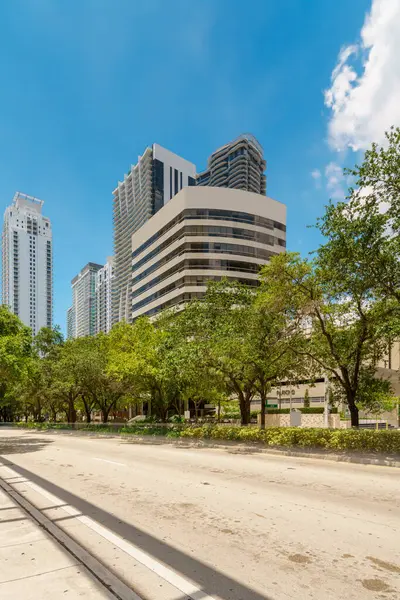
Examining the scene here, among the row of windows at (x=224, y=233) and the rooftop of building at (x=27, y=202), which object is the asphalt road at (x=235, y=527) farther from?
the rooftop of building at (x=27, y=202)

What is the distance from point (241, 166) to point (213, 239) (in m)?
113

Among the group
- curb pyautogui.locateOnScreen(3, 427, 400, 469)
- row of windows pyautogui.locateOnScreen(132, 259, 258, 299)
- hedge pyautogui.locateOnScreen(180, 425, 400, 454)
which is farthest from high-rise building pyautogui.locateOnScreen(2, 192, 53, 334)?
hedge pyautogui.locateOnScreen(180, 425, 400, 454)

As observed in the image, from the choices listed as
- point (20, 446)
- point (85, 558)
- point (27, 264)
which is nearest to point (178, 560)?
point (85, 558)

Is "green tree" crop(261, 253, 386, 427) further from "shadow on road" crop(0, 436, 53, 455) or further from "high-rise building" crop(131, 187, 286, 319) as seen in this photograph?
"high-rise building" crop(131, 187, 286, 319)

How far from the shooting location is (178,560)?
5.00 meters

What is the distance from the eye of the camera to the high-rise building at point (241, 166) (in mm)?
173750

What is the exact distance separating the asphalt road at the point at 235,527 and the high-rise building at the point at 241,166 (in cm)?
16612

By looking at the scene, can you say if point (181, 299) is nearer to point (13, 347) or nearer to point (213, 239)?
point (213, 239)

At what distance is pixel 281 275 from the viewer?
18.6 metres

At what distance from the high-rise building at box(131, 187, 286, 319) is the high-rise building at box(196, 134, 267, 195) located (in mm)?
97526

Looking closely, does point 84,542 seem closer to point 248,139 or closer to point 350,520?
point 350,520

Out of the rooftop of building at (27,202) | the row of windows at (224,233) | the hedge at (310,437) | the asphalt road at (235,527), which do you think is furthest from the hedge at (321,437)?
the rooftop of building at (27,202)

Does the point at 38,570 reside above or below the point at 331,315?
below

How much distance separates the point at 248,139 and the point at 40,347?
159826mm
